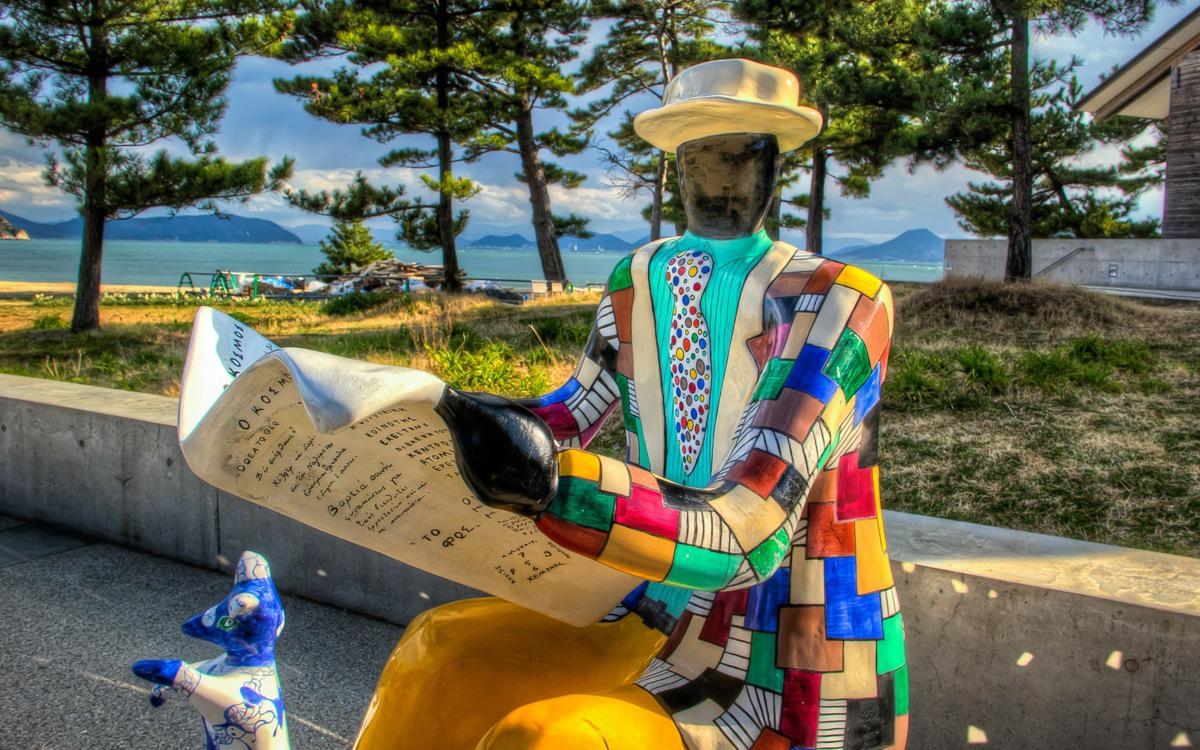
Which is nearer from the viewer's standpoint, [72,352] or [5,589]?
[5,589]

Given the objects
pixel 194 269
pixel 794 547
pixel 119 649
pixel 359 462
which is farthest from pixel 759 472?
pixel 194 269

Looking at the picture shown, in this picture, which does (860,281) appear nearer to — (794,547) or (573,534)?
(794,547)

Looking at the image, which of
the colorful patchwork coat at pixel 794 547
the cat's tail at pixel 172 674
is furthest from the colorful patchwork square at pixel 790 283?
the cat's tail at pixel 172 674

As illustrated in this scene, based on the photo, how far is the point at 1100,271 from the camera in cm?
1730

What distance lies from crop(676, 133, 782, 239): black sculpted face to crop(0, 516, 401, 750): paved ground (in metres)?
2.03

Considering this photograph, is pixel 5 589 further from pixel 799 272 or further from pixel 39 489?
pixel 799 272

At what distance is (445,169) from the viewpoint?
672 inches

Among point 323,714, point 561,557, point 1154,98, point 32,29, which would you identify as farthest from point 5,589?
point 1154,98

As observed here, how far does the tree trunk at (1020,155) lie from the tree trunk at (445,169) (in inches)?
366

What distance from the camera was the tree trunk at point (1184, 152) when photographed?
51.0 feet

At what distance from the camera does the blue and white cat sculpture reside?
1.42 m

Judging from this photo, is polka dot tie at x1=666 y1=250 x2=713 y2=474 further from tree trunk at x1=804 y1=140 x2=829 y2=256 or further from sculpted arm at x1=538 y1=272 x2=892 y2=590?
tree trunk at x1=804 y1=140 x2=829 y2=256

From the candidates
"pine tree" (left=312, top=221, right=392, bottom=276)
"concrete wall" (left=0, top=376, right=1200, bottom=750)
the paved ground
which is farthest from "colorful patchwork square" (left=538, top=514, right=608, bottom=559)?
"pine tree" (left=312, top=221, right=392, bottom=276)

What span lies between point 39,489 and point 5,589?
858mm
